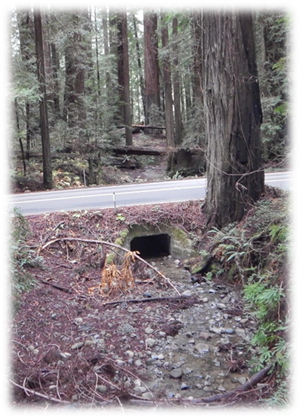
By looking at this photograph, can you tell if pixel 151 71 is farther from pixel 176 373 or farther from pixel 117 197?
pixel 176 373

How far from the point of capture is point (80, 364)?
Answer: 436 cm

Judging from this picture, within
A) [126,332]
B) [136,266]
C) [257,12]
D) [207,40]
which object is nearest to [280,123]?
[257,12]

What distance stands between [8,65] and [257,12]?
34.4 ft

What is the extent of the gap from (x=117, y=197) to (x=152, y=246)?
1614mm

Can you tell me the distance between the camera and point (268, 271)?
5316 millimetres

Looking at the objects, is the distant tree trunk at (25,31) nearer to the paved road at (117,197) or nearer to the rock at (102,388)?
the paved road at (117,197)

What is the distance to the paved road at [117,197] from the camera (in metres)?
9.05

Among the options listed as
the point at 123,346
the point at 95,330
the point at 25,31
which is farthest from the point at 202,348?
the point at 25,31

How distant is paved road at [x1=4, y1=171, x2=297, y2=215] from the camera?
905 cm

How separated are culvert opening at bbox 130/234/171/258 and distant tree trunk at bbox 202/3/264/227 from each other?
6.58ft

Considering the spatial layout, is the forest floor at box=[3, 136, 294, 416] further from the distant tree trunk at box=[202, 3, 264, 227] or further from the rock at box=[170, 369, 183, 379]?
the distant tree trunk at box=[202, 3, 264, 227]

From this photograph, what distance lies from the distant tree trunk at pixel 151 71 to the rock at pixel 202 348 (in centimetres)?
2239

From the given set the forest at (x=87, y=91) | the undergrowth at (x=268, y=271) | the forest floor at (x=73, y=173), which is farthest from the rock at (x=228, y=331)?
the forest floor at (x=73, y=173)

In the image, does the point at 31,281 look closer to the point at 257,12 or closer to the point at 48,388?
the point at 48,388
